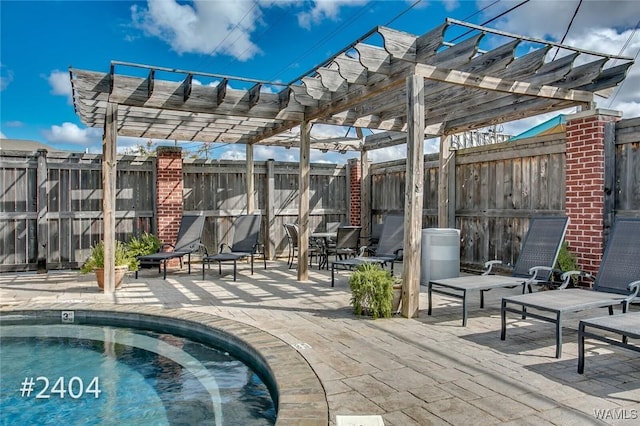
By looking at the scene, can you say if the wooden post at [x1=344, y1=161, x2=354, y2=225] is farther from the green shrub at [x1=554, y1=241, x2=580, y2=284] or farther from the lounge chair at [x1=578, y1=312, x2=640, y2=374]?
the lounge chair at [x1=578, y1=312, x2=640, y2=374]

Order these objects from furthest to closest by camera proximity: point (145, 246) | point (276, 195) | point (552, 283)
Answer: point (276, 195) → point (145, 246) → point (552, 283)

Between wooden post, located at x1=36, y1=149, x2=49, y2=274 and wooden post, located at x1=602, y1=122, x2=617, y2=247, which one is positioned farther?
wooden post, located at x1=36, y1=149, x2=49, y2=274

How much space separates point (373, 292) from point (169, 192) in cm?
576

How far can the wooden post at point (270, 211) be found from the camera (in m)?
10.0

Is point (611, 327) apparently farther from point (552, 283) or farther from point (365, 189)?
point (365, 189)

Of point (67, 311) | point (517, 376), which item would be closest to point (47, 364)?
point (67, 311)

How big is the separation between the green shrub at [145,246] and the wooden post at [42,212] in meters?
1.61

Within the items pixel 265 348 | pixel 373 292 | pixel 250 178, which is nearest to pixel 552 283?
pixel 373 292

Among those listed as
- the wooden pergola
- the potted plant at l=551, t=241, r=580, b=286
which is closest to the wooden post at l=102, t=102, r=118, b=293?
the wooden pergola

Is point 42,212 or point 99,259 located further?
point 42,212

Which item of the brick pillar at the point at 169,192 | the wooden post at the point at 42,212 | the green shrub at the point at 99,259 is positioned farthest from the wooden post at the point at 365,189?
the wooden post at the point at 42,212

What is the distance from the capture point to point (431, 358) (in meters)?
3.33

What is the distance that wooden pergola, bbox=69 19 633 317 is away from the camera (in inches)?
181

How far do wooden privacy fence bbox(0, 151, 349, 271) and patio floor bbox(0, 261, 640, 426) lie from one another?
7.48 feet
